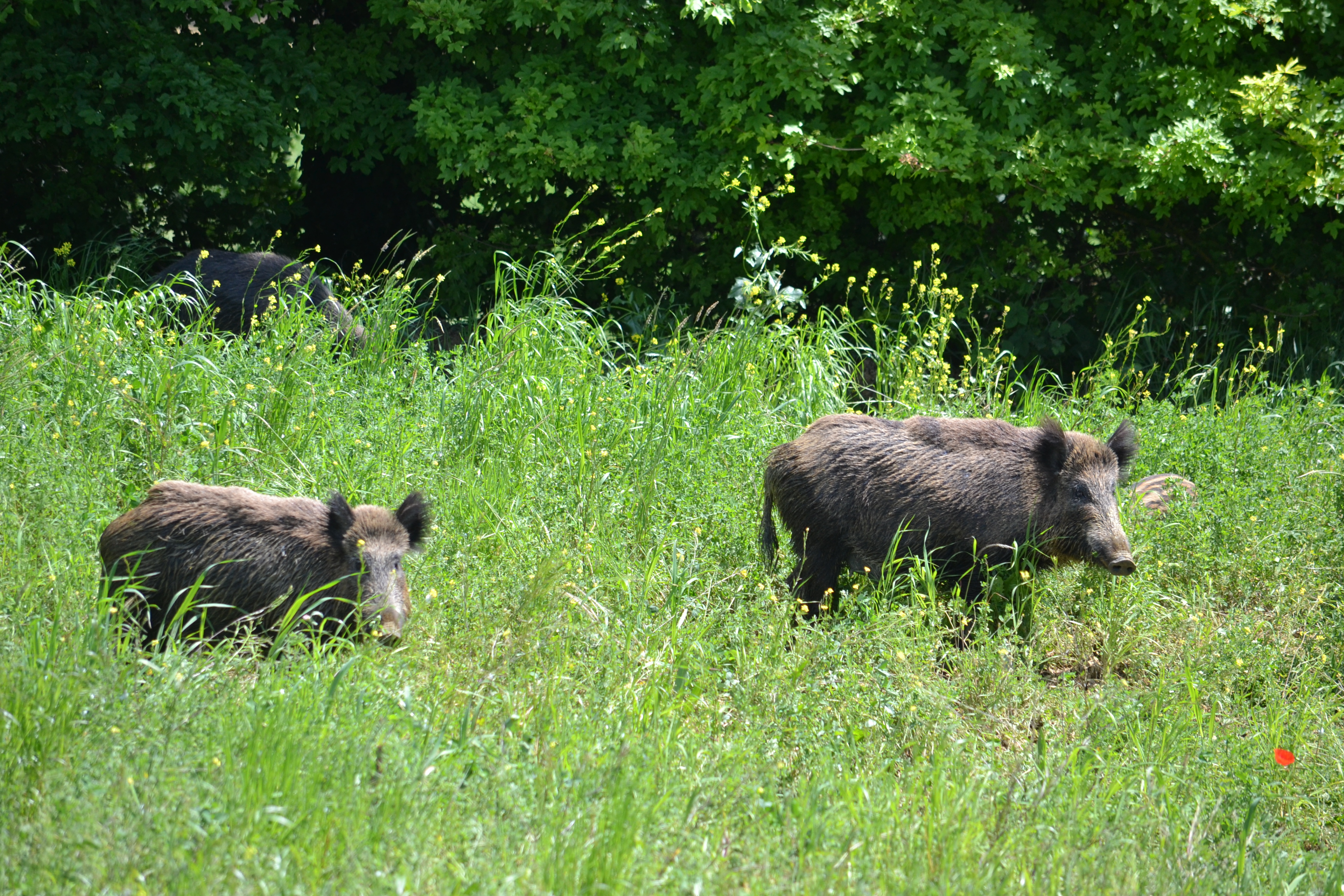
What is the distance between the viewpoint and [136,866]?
2.54m

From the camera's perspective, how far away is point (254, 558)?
3.97 meters

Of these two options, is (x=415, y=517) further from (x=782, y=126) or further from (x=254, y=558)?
(x=782, y=126)

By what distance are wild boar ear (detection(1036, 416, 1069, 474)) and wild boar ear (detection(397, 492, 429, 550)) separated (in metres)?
2.63

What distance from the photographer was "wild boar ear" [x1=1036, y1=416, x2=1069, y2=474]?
493cm

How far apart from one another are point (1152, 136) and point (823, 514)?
4.81 meters

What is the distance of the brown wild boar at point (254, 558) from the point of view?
3898mm

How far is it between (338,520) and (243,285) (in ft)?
13.6

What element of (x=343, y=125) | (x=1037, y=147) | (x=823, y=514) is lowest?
(x=823, y=514)

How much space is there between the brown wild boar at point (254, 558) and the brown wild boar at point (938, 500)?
1716 millimetres

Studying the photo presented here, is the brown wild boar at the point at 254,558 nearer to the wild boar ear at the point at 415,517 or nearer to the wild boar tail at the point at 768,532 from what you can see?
the wild boar ear at the point at 415,517

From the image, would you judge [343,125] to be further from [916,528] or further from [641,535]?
[916,528]

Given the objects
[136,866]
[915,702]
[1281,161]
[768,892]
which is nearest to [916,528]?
[915,702]

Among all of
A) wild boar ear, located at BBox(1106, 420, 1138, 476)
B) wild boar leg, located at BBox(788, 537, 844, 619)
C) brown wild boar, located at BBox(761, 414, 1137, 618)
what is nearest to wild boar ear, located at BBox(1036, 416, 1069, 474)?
brown wild boar, located at BBox(761, 414, 1137, 618)

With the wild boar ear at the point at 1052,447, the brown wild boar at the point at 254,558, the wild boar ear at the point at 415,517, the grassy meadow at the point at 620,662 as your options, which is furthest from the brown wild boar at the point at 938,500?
the brown wild boar at the point at 254,558
